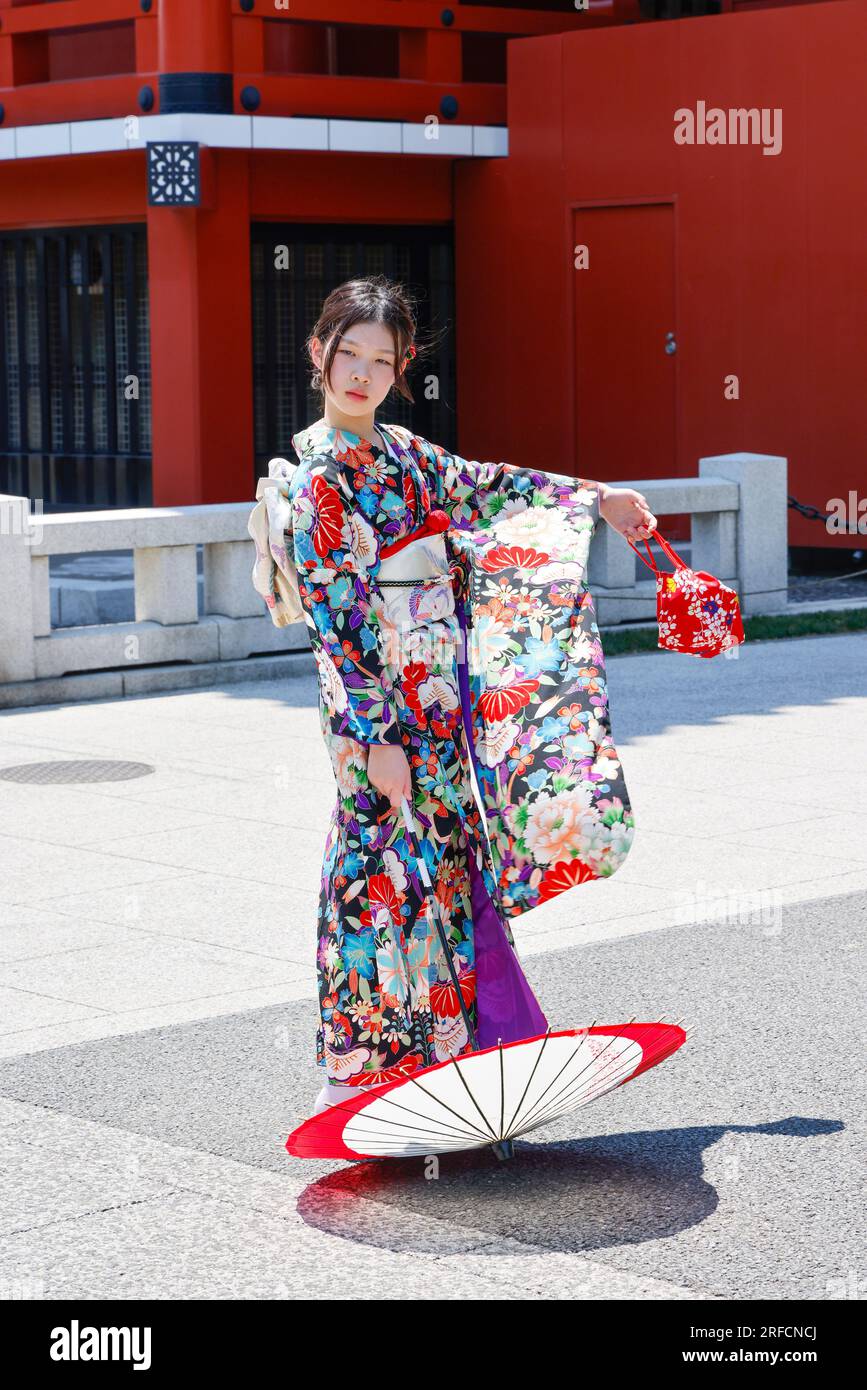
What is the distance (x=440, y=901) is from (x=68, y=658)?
23.2ft

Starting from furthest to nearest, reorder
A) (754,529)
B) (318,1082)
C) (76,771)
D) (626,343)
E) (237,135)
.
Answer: (626,343) < (237,135) < (754,529) < (76,771) < (318,1082)

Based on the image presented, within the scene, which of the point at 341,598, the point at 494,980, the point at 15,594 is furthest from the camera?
the point at 15,594

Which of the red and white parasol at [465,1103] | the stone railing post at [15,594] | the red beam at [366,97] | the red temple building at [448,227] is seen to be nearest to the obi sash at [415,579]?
the red and white parasol at [465,1103]

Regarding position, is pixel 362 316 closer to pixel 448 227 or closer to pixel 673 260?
pixel 673 260

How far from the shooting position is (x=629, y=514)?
193 inches

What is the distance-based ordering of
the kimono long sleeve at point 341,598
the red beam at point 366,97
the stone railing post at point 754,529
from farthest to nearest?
the red beam at point 366,97 → the stone railing post at point 754,529 → the kimono long sleeve at point 341,598

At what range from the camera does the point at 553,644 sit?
4805 millimetres

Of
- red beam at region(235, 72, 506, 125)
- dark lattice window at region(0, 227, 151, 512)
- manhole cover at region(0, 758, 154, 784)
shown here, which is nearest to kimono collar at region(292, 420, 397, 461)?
manhole cover at region(0, 758, 154, 784)

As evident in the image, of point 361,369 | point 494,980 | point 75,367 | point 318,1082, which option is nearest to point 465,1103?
point 494,980

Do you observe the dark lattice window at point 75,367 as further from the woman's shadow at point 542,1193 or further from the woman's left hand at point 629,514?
the woman's shadow at point 542,1193

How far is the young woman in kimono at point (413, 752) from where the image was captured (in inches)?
180

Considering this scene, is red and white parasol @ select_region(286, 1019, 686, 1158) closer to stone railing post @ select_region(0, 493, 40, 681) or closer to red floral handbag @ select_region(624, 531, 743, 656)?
red floral handbag @ select_region(624, 531, 743, 656)

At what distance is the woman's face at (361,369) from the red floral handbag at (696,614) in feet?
2.28

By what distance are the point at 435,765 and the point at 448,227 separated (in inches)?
623
